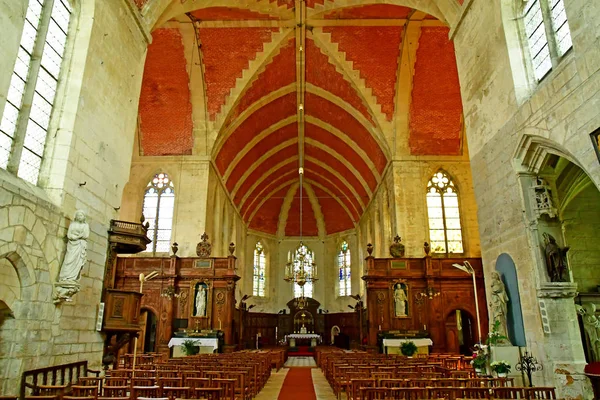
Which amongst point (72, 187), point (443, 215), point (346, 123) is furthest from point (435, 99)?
point (72, 187)

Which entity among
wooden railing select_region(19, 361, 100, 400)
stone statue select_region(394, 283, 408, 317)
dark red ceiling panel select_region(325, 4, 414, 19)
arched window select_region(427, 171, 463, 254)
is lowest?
wooden railing select_region(19, 361, 100, 400)

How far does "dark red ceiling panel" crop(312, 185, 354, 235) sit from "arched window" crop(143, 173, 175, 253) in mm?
16285

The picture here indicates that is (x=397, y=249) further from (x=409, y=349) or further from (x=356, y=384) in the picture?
(x=356, y=384)

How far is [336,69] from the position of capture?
2095cm

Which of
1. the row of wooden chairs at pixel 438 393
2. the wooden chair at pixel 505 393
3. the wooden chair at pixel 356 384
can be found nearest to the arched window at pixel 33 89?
the wooden chair at pixel 356 384

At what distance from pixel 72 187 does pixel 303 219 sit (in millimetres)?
28377

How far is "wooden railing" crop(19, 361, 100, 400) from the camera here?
6.96 meters

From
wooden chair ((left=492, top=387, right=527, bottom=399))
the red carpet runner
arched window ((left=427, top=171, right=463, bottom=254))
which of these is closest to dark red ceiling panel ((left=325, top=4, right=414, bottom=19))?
arched window ((left=427, top=171, right=463, bottom=254))

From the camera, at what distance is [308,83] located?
23.1 meters

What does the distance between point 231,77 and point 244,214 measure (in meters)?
13.2

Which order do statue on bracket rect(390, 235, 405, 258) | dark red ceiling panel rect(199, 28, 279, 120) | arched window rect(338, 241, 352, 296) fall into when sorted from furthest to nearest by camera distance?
arched window rect(338, 241, 352, 296)
dark red ceiling panel rect(199, 28, 279, 120)
statue on bracket rect(390, 235, 405, 258)

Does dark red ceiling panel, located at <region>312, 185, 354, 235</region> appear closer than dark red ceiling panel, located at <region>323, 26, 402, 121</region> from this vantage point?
No

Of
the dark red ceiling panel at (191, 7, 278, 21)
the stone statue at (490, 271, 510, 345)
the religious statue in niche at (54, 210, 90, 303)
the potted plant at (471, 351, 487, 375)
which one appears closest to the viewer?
the religious statue in niche at (54, 210, 90, 303)

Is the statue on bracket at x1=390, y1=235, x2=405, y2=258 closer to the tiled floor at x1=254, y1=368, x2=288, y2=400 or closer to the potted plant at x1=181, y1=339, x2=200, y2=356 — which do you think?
the tiled floor at x1=254, y1=368, x2=288, y2=400
